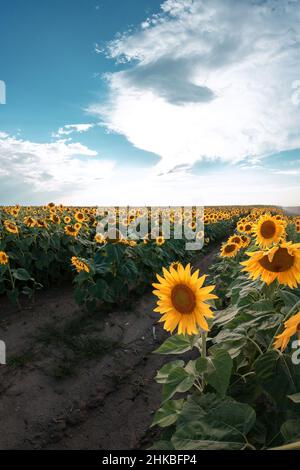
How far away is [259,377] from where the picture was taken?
77.5 inches

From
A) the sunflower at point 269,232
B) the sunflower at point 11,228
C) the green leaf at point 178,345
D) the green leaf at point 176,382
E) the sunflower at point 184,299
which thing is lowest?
the green leaf at point 176,382

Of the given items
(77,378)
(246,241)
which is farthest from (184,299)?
(246,241)

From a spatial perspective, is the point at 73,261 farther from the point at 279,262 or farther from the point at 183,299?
the point at 279,262

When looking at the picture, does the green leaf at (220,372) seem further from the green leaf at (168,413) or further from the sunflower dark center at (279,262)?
the sunflower dark center at (279,262)

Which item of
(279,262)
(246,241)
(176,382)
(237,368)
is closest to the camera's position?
(176,382)

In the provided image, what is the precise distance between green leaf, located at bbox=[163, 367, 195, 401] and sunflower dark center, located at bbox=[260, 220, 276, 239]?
2342mm

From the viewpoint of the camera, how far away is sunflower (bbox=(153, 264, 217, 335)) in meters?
2.19

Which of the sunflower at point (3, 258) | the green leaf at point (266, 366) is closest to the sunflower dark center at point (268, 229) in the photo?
the green leaf at point (266, 366)

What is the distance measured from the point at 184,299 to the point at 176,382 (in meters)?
0.49

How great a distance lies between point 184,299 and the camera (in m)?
2.22

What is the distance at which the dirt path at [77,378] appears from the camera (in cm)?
390

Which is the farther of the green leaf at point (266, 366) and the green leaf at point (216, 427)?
the green leaf at point (266, 366)

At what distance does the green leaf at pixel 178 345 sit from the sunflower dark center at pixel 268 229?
6.58 ft
